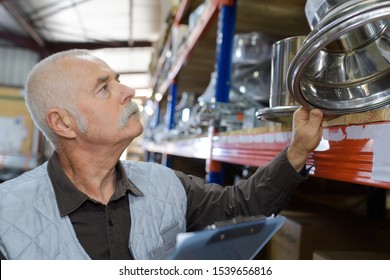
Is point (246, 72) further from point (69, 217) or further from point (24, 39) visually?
point (24, 39)

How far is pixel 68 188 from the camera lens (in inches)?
44.9

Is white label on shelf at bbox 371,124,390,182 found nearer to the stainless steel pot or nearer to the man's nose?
the stainless steel pot

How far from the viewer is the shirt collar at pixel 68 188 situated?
43.3 inches

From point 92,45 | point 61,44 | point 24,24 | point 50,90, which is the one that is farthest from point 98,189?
point 61,44

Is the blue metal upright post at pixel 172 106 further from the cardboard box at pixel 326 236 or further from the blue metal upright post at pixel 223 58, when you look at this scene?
the cardboard box at pixel 326 236

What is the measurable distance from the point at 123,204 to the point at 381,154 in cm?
79

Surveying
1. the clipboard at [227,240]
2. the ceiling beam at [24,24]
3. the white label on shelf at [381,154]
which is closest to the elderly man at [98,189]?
the white label on shelf at [381,154]

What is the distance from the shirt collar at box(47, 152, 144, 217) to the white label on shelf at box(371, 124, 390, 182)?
0.74 meters

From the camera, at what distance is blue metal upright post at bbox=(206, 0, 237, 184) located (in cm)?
191

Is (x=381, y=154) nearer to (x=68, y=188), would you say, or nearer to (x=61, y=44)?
(x=68, y=188)

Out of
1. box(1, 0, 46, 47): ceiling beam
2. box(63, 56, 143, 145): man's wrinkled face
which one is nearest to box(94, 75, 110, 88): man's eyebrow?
box(63, 56, 143, 145): man's wrinkled face

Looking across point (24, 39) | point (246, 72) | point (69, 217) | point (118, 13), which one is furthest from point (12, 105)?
point (69, 217)

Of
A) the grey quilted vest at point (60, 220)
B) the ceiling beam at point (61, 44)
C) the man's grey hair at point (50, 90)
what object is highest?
the ceiling beam at point (61, 44)
